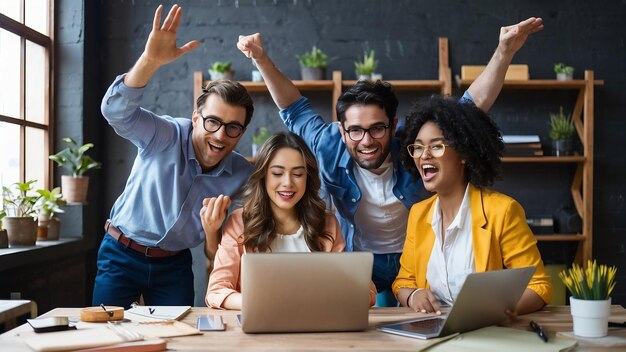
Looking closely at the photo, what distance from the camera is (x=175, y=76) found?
4707 mm

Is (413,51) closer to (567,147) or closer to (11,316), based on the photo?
(567,147)

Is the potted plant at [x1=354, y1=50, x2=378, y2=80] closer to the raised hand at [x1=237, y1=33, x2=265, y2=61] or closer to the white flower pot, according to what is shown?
the raised hand at [x1=237, y1=33, x2=265, y2=61]

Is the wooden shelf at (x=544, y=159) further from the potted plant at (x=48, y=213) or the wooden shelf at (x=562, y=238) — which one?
the potted plant at (x=48, y=213)

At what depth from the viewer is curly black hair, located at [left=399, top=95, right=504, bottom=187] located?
214 centimetres

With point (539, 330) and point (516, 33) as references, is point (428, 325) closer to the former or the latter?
point (539, 330)

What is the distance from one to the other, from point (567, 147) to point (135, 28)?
10.1 feet

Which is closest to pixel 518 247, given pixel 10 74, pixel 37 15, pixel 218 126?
pixel 218 126

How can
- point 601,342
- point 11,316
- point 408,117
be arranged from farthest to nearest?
point 408,117 < point 11,316 < point 601,342

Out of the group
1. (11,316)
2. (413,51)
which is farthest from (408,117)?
(413,51)

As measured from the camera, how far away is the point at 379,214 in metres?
2.63

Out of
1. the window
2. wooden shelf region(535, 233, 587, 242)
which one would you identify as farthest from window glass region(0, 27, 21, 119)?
wooden shelf region(535, 233, 587, 242)

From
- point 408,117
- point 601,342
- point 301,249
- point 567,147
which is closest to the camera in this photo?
point 601,342

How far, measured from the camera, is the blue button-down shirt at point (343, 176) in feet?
8.39

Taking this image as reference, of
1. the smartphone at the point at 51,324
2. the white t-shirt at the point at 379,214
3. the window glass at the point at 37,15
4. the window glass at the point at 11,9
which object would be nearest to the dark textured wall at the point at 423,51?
the window glass at the point at 37,15
